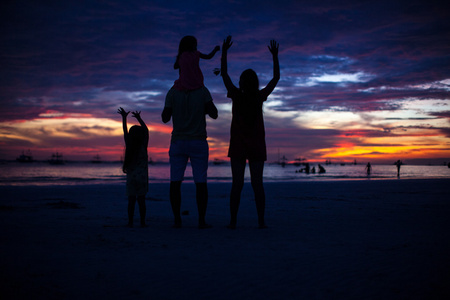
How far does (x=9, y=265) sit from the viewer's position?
8.23 ft

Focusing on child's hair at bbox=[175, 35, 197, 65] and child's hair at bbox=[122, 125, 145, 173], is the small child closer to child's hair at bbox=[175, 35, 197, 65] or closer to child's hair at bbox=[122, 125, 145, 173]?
child's hair at bbox=[175, 35, 197, 65]

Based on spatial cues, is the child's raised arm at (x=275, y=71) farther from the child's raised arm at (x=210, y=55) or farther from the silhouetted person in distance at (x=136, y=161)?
the silhouetted person in distance at (x=136, y=161)

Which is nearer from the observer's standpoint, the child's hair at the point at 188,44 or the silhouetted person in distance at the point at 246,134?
the silhouetted person in distance at the point at 246,134

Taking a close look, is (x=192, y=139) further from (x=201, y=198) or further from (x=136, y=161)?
(x=136, y=161)

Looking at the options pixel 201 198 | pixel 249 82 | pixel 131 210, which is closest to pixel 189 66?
pixel 249 82

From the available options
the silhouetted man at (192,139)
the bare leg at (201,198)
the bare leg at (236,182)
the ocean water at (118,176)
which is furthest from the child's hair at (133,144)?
the ocean water at (118,176)

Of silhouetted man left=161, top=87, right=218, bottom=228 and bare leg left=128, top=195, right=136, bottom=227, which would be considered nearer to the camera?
silhouetted man left=161, top=87, right=218, bottom=228

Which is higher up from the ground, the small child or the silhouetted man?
the small child

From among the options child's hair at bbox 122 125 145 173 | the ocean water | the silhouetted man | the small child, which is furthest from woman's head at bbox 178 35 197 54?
the ocean water

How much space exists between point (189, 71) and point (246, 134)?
1240 mm

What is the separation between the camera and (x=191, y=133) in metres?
4.25

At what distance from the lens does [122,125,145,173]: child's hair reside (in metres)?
4.72

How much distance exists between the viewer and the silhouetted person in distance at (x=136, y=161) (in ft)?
15.3

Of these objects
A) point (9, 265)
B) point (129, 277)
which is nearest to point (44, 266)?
point (9, 265)
